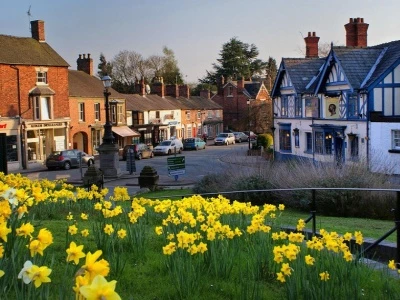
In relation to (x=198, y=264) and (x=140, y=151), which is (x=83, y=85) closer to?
(x=140, y=151)

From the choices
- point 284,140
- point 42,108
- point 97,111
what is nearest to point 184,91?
point 97,111

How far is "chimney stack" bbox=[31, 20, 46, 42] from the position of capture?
48219 millimetres

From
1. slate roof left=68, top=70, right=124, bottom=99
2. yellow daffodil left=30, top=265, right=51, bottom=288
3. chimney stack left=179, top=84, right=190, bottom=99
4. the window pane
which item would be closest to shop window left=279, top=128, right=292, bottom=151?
slate roof left=68, top=70, right=124, bottom=99

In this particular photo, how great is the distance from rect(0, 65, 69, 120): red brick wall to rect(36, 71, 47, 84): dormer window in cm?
39

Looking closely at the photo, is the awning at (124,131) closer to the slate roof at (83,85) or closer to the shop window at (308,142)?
the slate roof at (83,85)

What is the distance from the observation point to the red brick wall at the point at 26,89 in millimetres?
42750

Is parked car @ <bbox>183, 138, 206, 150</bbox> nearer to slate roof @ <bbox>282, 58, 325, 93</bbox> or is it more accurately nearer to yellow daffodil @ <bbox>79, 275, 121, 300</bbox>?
slate roof @ <bbox>282, 58, 325, 93</bbox>

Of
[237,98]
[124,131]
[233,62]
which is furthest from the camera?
[233,62]

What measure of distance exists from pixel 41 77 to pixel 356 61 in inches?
1046

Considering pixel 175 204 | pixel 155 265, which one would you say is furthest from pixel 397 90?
pixel 155 265

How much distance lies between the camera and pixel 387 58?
33188 mm

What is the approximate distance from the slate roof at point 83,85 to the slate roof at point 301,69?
20.8m

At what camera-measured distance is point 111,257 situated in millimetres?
6402

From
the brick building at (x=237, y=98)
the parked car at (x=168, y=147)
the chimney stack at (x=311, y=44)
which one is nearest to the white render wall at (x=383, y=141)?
the chimney stack at (x=311, y=44)
